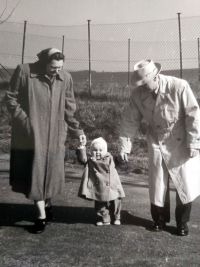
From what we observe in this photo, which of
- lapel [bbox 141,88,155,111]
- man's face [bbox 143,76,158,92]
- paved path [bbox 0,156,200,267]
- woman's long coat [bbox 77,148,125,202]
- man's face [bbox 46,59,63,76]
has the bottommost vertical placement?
paved path [bbox 0,156,200,267]

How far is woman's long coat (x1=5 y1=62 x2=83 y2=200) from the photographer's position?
303 cm

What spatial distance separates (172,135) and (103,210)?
80 centimetres

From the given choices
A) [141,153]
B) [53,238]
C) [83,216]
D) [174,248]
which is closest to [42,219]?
[53,238]

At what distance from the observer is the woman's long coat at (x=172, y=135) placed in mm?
2918

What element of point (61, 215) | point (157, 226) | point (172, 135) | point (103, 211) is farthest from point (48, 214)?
point (172, 135)

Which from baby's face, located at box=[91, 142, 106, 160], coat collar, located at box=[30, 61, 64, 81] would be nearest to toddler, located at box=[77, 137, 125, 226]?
baby's face, located at box=[91, 142, 106, 160]

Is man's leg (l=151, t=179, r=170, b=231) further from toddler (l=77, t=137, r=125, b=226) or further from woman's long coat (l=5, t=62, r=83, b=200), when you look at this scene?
woman's long coat (l=5, t=62, r=83, b=200)

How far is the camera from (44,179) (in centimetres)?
313

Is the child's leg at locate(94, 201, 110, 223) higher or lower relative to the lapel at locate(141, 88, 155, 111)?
lower

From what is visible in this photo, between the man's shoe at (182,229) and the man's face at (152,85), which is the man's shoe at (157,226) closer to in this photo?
the man's shoe at (182,229)

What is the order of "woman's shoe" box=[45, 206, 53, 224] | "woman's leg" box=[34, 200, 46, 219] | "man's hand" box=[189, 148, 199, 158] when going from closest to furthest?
"man's hand" box=[189, 148, 199, 158], "woman's leg" box=[34, 200, 46, 219], "woman's shoe" box=[45, 206, 53, 224]

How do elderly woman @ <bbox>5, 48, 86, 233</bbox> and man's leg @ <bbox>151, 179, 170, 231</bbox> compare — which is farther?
man's leg @ <bbox>151, 179, 170, 231</bbox>

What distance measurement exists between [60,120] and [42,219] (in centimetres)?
77

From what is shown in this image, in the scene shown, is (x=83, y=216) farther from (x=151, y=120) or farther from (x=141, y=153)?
(x=141, y=153)
